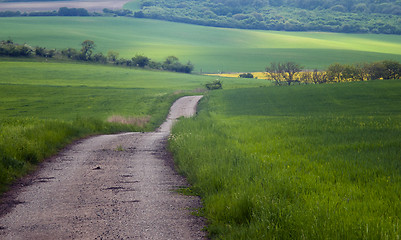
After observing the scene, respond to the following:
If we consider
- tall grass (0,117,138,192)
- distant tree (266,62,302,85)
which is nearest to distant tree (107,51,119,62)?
distant tree (266,62,302,85)

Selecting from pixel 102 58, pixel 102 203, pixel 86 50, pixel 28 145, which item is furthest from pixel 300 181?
pixel 86 50

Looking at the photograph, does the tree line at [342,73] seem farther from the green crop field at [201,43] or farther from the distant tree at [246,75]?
the green crop field at [201,43]

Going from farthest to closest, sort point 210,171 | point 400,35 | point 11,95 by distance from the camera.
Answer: point 400,35
point 11,95
point 210,171

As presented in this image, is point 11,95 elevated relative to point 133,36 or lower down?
lower down

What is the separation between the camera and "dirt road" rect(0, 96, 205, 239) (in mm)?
7242

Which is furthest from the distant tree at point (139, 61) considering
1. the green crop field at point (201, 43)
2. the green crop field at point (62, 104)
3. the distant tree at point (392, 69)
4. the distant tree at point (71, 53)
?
the distant tree at point (392, 69)

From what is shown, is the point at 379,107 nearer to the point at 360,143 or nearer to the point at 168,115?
the point at 168,115

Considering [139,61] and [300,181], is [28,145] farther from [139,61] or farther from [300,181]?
[139,61]

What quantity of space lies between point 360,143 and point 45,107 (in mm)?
39081

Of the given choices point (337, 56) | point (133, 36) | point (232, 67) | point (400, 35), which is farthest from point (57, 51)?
point (400, 35)

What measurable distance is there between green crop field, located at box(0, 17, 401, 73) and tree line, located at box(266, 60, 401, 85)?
43.2 m

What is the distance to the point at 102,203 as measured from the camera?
349 inches

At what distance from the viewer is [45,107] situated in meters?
45.6

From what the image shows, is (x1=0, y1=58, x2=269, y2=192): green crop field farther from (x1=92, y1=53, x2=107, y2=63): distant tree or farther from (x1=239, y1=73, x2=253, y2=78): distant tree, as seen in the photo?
(x1=92, y1=53, x2=107, y2=63): distant tree
